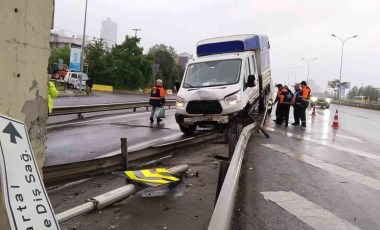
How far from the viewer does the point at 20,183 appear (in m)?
2.04

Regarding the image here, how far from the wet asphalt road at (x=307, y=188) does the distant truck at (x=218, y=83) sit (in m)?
1.32

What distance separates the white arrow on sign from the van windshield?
9.70 meters

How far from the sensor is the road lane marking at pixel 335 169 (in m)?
6.98

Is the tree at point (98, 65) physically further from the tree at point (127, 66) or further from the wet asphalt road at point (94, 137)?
the wet asphalt road at point (94, 137)

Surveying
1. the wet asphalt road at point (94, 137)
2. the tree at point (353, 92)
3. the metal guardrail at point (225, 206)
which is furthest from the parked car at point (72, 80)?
the tree at point (353, 92)

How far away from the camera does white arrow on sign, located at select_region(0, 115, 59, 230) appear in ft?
6.33

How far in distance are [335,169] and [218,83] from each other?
4.87m

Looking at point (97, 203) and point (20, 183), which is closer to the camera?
point (20, 183)

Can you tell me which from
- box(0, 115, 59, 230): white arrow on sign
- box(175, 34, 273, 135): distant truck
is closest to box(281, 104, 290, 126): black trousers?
box(175, 34, 273, 135): distant truck

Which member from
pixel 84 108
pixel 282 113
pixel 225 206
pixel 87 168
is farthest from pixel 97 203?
pixel 282 113

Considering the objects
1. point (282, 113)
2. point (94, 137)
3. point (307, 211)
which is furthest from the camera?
point (282, 113)

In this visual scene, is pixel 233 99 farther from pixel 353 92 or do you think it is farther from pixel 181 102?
pixel 353 92

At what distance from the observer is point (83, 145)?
9.51 metres

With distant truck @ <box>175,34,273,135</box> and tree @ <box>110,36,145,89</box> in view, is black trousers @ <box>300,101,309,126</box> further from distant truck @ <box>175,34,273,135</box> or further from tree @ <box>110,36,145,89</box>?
tree @ <box>110,36,145,89</box>
